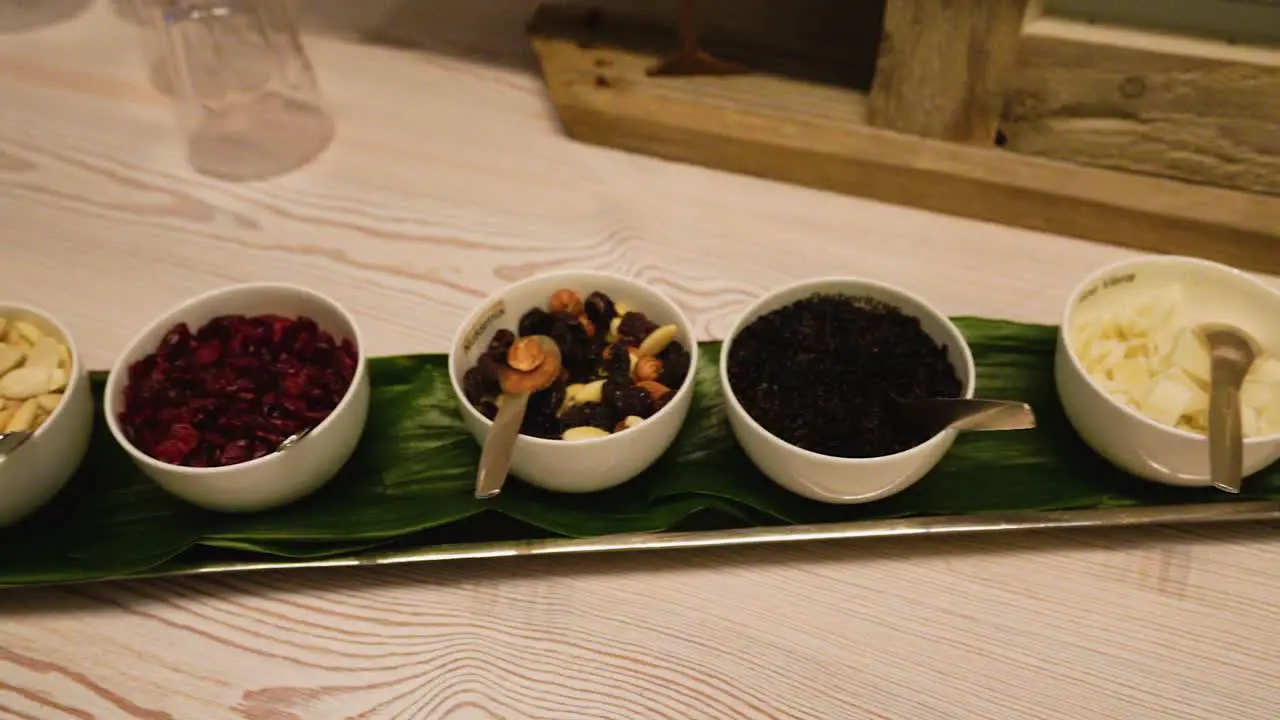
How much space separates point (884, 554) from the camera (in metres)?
0.77

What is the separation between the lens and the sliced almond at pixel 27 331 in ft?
2.64

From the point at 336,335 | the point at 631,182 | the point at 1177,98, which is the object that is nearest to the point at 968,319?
the point at 1177,98

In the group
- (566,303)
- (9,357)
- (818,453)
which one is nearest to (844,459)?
(818,453)

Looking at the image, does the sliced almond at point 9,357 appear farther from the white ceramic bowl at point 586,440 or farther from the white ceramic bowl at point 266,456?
the white ceramic bowl at point 586,440

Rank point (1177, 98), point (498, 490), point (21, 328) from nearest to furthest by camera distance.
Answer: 1. point (498, 490)
2. point (21, 328)
3. point (1177, 98)

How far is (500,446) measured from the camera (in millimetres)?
717

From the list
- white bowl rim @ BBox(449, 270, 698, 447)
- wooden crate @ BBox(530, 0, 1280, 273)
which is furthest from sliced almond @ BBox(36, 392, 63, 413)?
wooden crate @ BBox(530, 0, 1280, 273)

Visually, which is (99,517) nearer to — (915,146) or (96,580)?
(96,580)

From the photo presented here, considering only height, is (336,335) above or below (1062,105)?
below

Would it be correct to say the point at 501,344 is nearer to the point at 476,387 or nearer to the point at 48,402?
the point at 476,387

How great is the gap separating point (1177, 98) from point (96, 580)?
104 centimetres

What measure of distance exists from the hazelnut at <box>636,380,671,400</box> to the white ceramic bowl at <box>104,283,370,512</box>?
0.71 feet

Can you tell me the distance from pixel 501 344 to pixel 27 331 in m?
0.38

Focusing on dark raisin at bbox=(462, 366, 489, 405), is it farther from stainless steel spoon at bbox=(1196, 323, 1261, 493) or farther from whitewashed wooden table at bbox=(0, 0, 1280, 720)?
stainless steel spoon at bbox=(1196, 323, 1261, 493)
